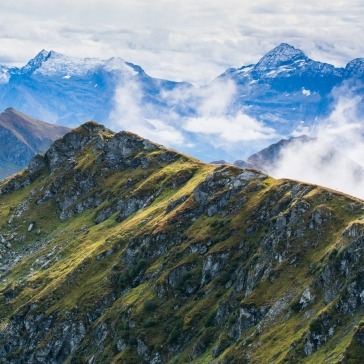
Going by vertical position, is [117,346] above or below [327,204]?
below

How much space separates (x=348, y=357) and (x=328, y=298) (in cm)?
2392

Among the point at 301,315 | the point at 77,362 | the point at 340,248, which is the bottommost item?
the point at 77,362

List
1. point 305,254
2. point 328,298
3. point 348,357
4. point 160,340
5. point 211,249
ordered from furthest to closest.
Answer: point 211,249
point 160,340
point 305,254
point 328,298
point 348,357

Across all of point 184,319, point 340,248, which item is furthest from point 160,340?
point 340,248

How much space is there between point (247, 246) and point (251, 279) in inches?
767

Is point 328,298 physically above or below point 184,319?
above

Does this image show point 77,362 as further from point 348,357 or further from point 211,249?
point 348,357

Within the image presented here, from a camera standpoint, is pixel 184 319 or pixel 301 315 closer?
pixel 301 315

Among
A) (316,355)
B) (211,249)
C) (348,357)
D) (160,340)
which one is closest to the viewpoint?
(348,357)

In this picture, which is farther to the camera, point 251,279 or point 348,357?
point 251,279

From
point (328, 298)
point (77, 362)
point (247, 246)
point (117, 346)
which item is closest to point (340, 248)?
point (328, 298)

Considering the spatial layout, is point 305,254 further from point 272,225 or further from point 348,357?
point 348,357

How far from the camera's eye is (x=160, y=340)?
180 metres

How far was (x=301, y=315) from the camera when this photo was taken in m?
146
